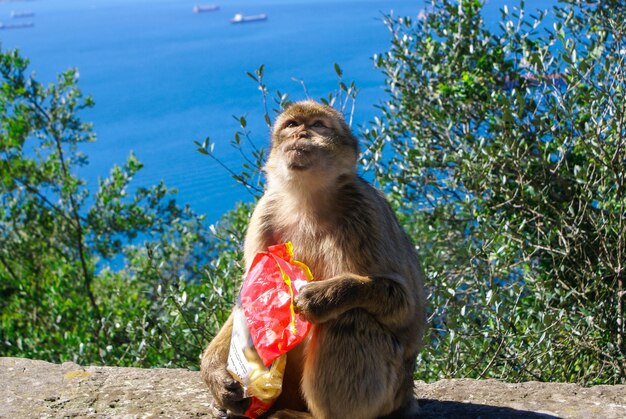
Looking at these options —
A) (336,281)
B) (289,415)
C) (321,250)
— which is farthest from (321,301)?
(289,415)

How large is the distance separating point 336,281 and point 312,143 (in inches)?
22.4

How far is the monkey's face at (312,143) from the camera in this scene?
292 centimetres

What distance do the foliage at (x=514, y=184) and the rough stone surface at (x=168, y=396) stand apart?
479 millimetres

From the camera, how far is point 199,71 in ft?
83.1

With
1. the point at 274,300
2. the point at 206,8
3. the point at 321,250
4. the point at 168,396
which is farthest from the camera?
the point at 206,8

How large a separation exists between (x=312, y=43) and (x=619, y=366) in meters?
20.6

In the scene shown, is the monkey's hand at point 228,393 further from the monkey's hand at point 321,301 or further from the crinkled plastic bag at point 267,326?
the monkey's hand at point 321,301

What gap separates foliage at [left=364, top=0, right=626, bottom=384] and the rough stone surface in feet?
1.57

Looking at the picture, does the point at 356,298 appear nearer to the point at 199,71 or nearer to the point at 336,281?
the point at 336,281

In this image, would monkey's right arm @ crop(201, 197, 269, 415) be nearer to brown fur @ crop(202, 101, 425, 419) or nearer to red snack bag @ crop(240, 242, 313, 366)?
brown fur @ crop(202, 101, 425, 419)

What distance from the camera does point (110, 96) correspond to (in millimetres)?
25094

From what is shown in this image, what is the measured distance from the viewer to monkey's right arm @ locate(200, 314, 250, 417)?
2.86 meters

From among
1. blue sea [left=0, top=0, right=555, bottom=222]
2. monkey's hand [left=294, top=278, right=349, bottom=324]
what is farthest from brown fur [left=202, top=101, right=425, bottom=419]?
blue sea [left=0, top=0, right=555, bottom=222]

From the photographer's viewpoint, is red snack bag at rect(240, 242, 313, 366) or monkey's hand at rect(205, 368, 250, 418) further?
monkey's hand at rect(205, 368, 250, 418)
